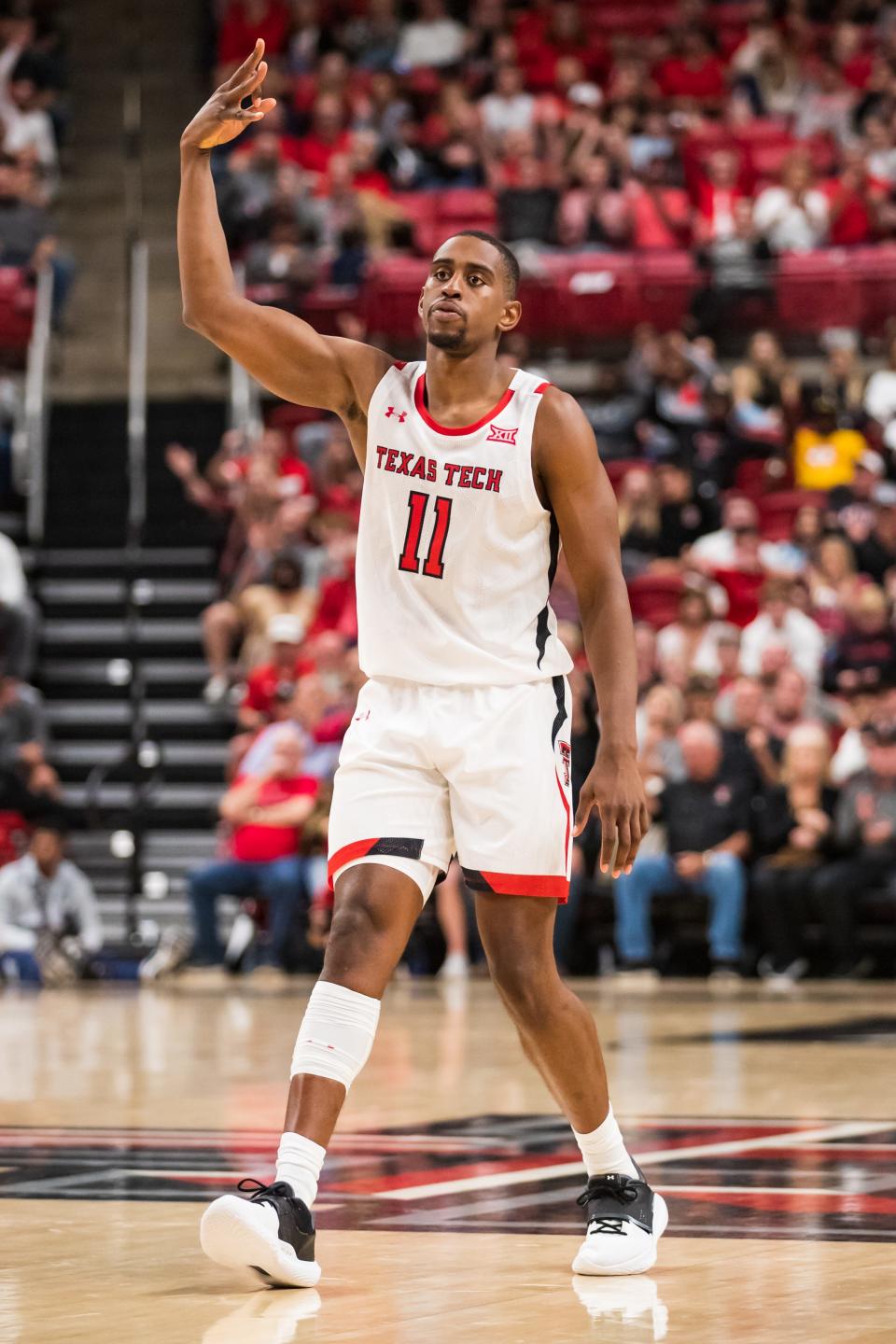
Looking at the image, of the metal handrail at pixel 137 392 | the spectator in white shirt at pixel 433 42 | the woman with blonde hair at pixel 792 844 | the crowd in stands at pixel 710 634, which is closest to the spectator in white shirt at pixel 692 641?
the crowd in stands at pixel 710 634

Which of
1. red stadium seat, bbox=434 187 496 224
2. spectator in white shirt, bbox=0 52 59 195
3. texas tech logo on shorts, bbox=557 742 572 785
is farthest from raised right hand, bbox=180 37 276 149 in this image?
spectator in white shirt, bbox=0 52 59 195

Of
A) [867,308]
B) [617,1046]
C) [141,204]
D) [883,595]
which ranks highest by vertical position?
[141,204]

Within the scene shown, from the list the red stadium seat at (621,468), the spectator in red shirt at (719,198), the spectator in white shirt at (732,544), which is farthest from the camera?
the spectator in red shirt at (719,198)

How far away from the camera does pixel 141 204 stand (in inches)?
835

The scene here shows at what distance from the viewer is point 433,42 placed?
20.9 metres

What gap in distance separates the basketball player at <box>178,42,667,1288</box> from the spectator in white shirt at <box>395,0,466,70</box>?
16.4 m

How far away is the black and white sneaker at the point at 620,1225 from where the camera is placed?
4422 mm

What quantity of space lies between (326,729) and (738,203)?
5.87 m

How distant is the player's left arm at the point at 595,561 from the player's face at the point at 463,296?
20cm

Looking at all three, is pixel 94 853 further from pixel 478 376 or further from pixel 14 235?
pixel 478 376

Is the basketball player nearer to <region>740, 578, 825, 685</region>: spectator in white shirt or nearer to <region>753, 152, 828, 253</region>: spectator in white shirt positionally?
<region>740, 578, 825, 685</region>: spectator in white shirt

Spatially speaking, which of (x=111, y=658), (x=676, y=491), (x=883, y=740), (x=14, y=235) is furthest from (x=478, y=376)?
(x=14, y=235)

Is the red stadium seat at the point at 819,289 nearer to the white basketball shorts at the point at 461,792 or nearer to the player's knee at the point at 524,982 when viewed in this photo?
the white basketball shorts at the point at 461,792

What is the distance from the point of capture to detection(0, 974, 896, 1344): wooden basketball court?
3920 millimetres
